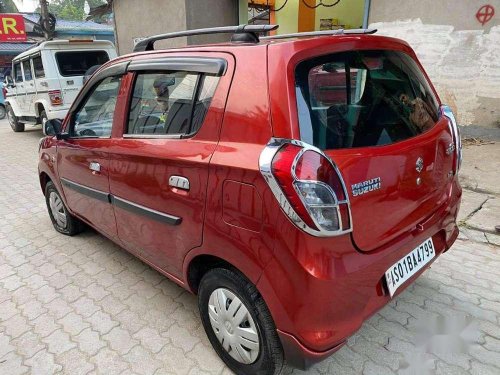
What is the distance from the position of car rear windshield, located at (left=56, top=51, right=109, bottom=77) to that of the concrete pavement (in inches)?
217

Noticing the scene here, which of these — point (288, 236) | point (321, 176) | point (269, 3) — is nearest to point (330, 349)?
point (288, 236)

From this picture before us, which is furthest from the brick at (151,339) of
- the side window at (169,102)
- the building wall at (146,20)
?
the building wall at (146,20)

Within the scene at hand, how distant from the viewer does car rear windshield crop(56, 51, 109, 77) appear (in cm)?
796

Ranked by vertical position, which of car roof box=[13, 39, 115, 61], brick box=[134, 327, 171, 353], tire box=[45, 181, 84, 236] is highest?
car roof box=[13, 39, 115, 61]

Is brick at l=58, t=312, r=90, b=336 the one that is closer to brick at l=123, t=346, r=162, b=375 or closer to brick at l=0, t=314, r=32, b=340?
brick at l=0, t=314, r=32, b=340

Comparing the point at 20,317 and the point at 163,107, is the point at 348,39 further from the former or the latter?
the point at 20,317

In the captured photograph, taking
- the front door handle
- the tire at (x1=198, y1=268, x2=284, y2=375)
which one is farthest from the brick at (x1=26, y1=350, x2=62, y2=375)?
the front door handle

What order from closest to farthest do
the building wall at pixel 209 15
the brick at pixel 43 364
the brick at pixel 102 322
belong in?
1. the brick at pixel 43 364
2. the brick at pixel 102 322
3. the building wall at pixel 209 15

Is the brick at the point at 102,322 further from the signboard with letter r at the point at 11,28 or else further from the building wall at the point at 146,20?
the signboard with letter r at the point at 11,28

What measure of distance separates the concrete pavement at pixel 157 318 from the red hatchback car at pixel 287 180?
17.0 inches

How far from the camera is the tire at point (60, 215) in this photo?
144 inches

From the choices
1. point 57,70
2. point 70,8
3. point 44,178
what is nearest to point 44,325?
point 44,178

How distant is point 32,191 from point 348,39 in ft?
17.3

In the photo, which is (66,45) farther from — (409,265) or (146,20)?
(409,265)
